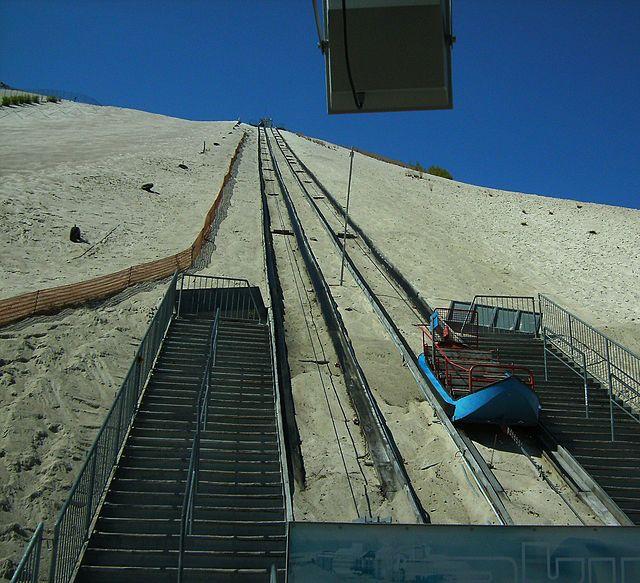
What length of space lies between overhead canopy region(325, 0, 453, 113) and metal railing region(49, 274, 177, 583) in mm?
5960

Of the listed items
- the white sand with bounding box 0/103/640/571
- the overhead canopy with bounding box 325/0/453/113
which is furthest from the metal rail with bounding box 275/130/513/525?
the overhead canopy with bounding box 325/0/453/113

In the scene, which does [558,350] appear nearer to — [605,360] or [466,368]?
[605,360]

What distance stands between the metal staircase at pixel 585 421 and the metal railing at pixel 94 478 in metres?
8.23

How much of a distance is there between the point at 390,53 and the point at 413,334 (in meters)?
15.1

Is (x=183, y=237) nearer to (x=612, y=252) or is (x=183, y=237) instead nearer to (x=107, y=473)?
(x=107, y=473)

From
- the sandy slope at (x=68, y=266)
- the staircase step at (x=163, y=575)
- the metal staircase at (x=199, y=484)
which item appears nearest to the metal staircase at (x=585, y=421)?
the metal staircase at (x=199, y=484)

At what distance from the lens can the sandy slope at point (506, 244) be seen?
24469mm

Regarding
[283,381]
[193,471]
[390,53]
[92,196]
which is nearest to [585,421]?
[283,381]

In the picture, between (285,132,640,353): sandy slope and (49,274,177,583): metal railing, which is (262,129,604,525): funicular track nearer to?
(285,132,640,353): sandy slope

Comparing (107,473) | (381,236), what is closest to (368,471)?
(107,473)

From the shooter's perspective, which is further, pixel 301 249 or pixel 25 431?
pixel 301 249

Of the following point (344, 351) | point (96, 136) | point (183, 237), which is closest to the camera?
point (344, 351)

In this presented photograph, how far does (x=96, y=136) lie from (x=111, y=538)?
50036mm

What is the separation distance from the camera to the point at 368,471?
37.6 feet
